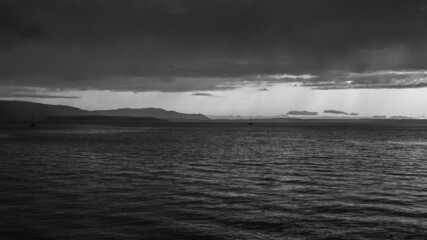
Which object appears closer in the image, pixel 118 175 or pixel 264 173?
pixel 118 175

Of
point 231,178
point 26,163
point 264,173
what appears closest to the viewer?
point 231,178

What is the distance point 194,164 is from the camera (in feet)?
149

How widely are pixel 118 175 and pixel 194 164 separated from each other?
1222 centimetres

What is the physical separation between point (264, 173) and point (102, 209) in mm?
20339

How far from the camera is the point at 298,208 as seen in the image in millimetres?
21984

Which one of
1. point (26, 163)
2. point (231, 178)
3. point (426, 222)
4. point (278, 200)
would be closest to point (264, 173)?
point (231, 178)

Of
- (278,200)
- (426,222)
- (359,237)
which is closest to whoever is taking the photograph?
(359,237)

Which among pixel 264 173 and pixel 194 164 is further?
pixel 194 164

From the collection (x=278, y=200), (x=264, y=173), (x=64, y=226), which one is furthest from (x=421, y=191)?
(x=64, y=226)

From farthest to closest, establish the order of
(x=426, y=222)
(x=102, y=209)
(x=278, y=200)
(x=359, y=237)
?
1. (x=278, y=200)
2. (x=102, y=209)
3. (x=426, y=222)
4. (x=359, y=237)

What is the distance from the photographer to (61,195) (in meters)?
25.0

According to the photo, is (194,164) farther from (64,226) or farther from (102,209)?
(64,226)

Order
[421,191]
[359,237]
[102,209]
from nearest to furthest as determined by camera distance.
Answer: [359,237] < [102,209] < [421,191]

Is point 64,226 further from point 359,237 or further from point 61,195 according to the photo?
point 359,237
